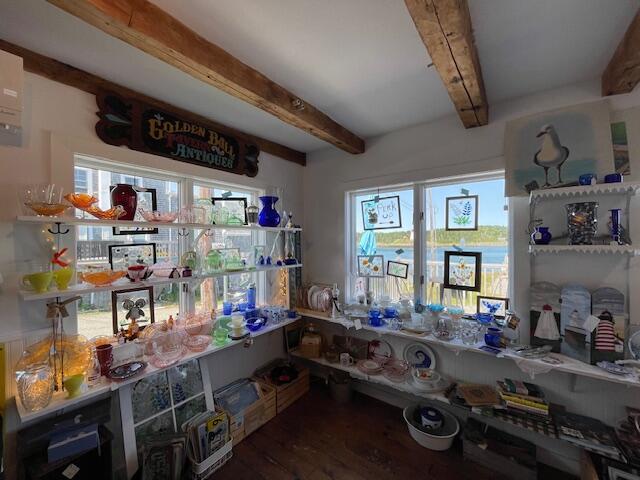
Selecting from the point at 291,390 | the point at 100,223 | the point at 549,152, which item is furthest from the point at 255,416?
the point at 549,152

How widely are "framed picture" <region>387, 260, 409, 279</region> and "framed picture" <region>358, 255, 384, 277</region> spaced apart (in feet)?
0.27

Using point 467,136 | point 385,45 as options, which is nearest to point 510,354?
point 467,136

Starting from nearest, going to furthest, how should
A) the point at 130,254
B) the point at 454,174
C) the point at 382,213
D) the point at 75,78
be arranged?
the point at 75,78 → the point at 130,254 → the point at 454,174 → the point at 382,213

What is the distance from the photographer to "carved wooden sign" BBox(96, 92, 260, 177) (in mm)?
1645

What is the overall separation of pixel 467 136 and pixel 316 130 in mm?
1170

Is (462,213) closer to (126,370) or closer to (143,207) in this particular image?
(143,207)

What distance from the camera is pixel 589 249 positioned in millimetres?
1536

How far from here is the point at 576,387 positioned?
67.1 inches

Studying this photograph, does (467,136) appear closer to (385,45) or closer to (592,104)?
(592,104)

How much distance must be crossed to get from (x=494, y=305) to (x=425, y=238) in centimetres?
72

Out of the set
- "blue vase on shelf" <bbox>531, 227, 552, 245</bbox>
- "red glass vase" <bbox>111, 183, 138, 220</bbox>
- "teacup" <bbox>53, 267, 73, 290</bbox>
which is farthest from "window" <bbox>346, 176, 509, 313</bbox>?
"teacup" <bbox>53, 267, 73, 290</bbox>

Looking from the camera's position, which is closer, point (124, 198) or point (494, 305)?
point (124, 198)

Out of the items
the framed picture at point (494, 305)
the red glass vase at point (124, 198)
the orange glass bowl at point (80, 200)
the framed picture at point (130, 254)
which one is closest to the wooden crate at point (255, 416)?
the framed picture at point (130, 254)

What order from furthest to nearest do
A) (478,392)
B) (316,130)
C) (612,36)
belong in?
(316,130) < (478,392) < (612,36)
